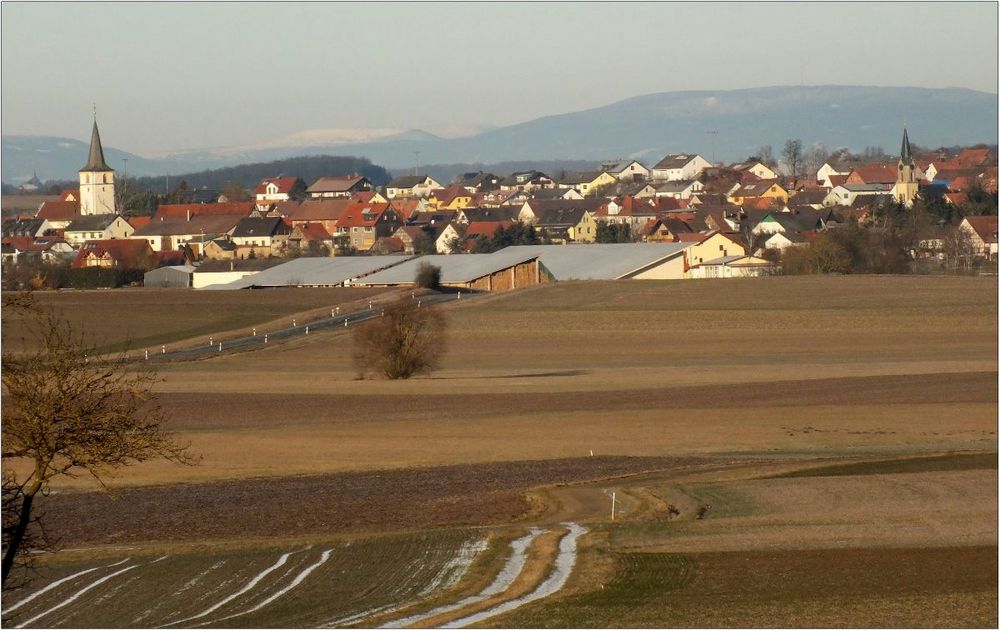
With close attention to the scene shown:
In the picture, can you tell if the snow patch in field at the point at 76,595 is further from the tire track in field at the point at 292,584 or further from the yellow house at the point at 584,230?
the yellow house at the point at 584,230

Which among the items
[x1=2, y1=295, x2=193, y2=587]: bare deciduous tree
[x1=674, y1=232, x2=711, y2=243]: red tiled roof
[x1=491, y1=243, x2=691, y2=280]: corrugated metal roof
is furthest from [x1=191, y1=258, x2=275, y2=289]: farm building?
[x1=2, y1=295, x2=193, y2=587]: bare deciduous tree

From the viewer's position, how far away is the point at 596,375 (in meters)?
58.6

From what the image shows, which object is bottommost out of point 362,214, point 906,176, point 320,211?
point 362,214

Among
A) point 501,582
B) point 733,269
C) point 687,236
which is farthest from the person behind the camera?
point 687,236

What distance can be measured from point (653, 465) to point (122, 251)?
11134 centimetres

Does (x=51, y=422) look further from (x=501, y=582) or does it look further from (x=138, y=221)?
(x=138, y=221)

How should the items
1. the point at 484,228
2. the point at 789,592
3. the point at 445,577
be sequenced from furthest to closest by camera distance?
the point at 484,228 < the point at 445,577 < the point at 789,592

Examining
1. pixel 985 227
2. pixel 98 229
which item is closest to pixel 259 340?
pixel 985 227

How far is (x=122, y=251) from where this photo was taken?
14100 cm

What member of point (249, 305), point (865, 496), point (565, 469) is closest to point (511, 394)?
point (565, 469)

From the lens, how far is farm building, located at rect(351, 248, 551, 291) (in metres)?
103

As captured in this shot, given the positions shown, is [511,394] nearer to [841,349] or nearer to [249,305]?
[841,349]

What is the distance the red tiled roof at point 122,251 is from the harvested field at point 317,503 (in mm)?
104097

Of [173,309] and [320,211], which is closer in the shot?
[173,309]
